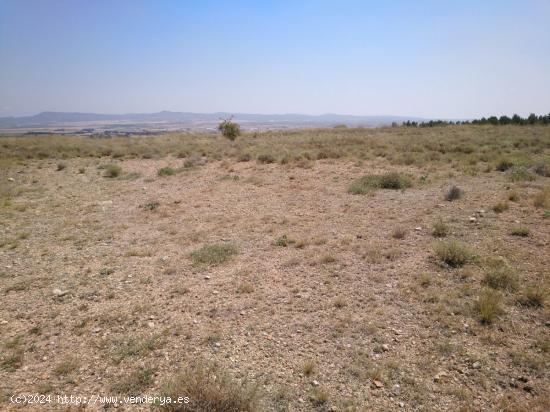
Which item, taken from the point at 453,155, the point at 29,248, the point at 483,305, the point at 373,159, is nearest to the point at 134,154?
the point at 373,159

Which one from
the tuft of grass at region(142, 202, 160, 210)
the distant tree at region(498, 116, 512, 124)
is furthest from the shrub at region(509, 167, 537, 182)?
the distant tree at region(498, 116, 512, 124)

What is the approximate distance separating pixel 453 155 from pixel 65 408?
1852cm

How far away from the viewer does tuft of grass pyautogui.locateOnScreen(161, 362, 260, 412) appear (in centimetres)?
319

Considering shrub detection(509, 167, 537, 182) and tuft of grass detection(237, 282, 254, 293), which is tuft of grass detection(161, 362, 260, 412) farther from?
shrub detection(509, 167, 537, 182)

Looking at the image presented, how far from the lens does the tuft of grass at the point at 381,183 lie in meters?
11.8

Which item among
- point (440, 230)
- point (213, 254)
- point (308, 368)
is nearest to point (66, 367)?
point (308, 368)

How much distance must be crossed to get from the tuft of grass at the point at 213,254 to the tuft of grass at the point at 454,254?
3.94 metres

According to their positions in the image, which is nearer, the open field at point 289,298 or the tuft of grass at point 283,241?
the open field at point 289,298

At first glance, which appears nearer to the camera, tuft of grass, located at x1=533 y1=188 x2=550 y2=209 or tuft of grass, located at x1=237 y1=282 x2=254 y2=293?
tuft of grass, located at x1=237 y1=282 x2=254 y2=293

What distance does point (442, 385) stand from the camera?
11.9 ft

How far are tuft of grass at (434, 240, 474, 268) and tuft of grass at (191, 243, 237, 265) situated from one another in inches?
155

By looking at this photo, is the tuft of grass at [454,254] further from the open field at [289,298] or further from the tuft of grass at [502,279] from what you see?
the tuft of grass at [502,279]

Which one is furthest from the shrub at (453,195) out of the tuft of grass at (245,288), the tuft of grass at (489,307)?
the tuft of grass at (245,288)

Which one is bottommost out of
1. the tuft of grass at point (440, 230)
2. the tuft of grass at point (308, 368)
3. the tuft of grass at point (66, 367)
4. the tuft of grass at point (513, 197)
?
the tuft of grass at point (66, 367)
